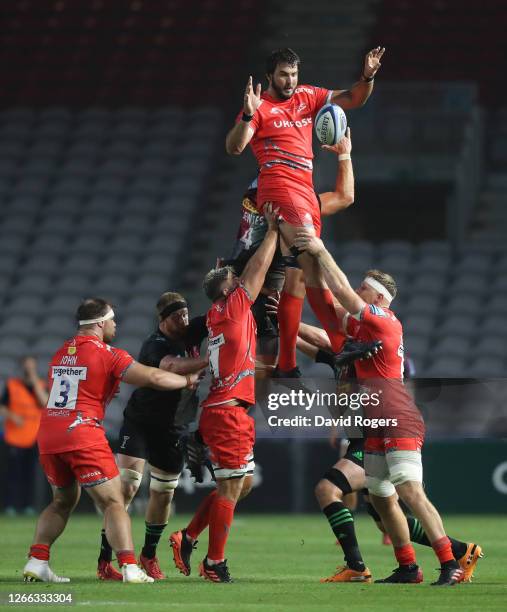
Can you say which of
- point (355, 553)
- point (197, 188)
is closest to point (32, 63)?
point (197, 188)

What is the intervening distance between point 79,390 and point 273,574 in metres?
2.26

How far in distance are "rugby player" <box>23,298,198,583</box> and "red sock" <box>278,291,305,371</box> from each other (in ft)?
3.19

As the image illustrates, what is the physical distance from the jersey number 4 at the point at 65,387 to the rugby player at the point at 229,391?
2.86ft

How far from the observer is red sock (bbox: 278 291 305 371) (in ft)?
33.8

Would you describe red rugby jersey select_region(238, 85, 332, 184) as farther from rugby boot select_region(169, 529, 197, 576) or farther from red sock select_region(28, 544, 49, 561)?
red sock select_region(28, 544, 49, 561)

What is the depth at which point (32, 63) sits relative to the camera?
2652cm

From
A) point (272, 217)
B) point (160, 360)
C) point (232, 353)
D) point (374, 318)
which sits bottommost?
point (232, 353)

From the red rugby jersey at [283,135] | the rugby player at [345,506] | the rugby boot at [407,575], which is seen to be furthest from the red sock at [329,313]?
the rugby boot at [407,575]

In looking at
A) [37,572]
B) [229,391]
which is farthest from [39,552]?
[229,391]

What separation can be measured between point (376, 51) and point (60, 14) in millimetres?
18429

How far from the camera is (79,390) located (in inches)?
375

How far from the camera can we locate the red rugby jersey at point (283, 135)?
998cm

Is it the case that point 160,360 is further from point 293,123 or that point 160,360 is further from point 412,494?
point 412,494

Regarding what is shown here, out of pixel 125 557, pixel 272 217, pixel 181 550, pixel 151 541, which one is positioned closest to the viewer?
pixel 125 557
